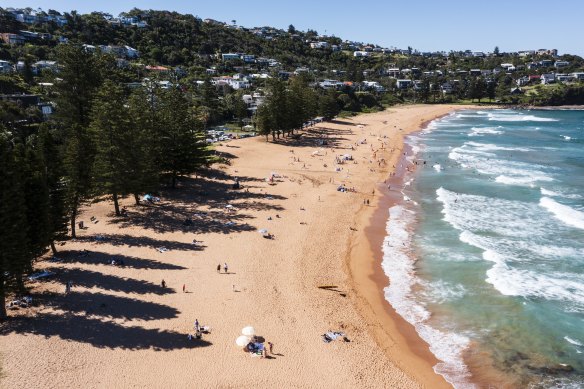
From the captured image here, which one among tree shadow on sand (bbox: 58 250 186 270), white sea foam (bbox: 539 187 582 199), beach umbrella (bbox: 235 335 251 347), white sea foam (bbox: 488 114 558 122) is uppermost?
white sea foam (bbox: 488 114 558 122)

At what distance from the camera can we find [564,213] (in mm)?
41844

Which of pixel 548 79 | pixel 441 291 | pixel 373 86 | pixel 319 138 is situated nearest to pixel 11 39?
pixel 319 138

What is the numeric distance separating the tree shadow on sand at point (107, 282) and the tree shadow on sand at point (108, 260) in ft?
5.04

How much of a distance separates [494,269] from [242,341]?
19.5 metres

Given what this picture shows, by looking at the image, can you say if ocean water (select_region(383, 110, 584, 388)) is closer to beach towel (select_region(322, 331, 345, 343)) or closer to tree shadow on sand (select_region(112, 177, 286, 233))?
beach towel (select_region(322, 331, 345, 343))

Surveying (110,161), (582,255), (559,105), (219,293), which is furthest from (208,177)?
(559,105)

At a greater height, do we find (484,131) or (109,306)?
(484,131)

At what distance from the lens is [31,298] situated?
76.8ft

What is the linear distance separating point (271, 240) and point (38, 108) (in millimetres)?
48425

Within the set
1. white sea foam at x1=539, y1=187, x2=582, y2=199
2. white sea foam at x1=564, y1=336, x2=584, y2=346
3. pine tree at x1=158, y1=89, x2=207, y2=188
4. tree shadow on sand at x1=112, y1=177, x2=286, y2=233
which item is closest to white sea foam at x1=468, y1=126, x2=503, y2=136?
white sea foam at x1=539, y1=187, x2=582, y2=199

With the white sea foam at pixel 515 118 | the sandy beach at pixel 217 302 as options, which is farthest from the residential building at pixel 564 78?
the sandy beach at pixel 217 302

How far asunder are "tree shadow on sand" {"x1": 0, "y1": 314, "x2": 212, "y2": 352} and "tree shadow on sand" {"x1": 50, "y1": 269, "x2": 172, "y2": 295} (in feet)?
10.6

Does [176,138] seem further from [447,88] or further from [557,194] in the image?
[447,88]

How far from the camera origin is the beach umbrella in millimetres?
21094
